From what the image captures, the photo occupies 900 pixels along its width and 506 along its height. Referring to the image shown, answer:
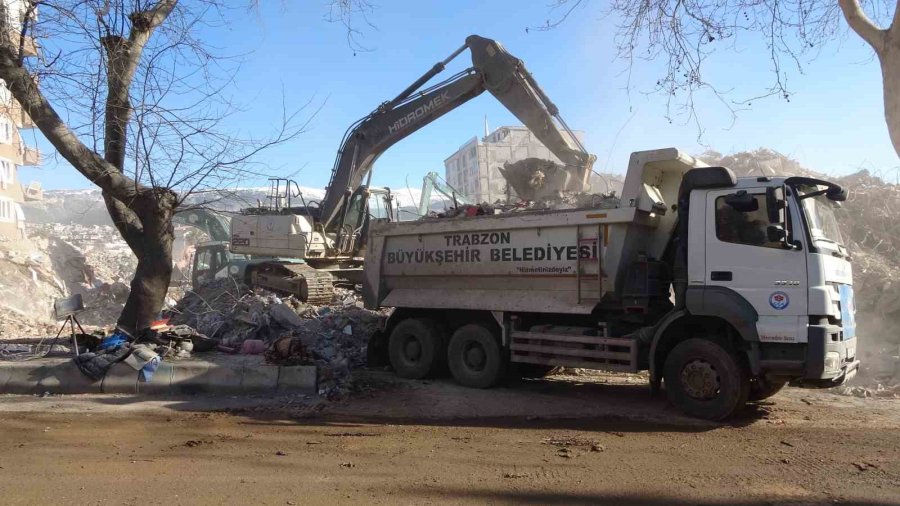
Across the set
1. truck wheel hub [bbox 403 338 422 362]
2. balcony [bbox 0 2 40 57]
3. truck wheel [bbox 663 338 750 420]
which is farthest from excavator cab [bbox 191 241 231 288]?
truck wheel [bbox 663 338 750 420]

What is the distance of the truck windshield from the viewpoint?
256 inches

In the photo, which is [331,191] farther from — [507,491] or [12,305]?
[12,305]

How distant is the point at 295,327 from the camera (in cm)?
1120

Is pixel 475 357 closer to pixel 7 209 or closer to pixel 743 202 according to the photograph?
pixel 743 202

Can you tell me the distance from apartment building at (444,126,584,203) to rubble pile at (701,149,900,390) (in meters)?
6.65

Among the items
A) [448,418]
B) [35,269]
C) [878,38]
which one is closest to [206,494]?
[448,418]

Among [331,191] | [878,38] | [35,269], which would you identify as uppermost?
[878,38]

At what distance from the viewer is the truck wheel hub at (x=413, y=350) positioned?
368 inches

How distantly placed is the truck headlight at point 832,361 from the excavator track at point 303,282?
32.2ft

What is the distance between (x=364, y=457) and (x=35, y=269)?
23.2m

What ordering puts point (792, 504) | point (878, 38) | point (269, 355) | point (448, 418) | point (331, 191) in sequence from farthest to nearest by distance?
point (331, 191) < point (269, 355) < point (878, 38) < point (448, 418) < point (792, 504)

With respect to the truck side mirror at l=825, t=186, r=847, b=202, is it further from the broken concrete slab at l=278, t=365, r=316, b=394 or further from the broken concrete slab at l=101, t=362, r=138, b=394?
the broken concrete slab at l=101, t=362, r=138, b=394

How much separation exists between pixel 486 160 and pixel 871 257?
15679mm

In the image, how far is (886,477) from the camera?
486cm
